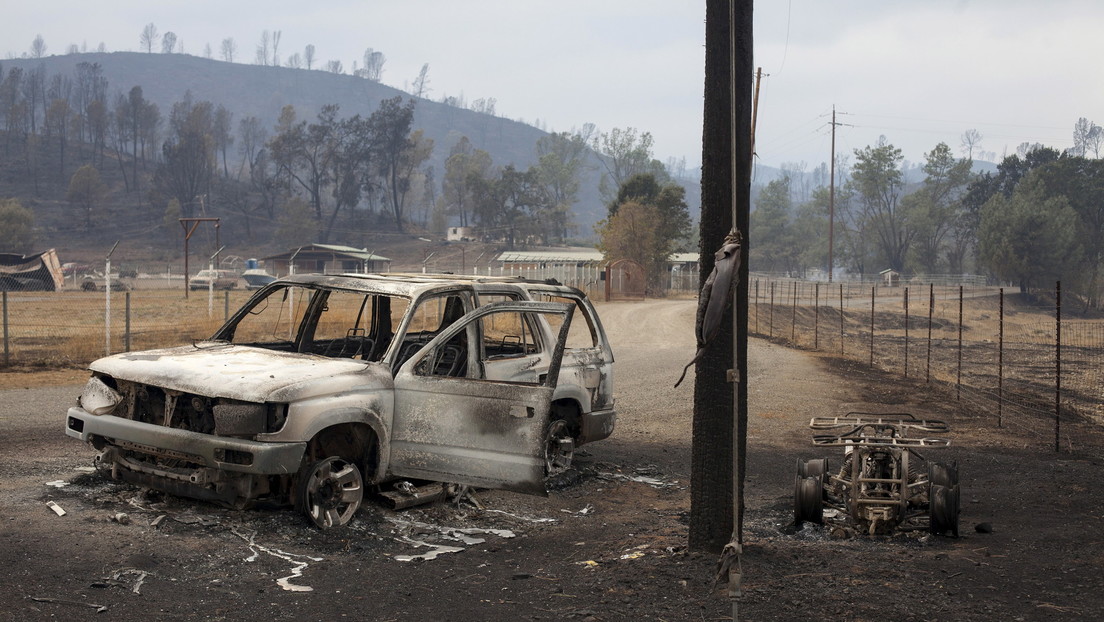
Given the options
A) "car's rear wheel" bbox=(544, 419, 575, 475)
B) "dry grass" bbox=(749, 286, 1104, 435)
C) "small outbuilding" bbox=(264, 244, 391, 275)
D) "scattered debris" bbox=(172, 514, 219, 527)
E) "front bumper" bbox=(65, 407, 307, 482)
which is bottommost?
"dry grass" bbox=(749, 286, 1104, 435)

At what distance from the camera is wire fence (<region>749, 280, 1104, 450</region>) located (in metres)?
14.7

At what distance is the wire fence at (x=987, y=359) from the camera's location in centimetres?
1470

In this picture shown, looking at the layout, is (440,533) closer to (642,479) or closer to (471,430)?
(471,430)

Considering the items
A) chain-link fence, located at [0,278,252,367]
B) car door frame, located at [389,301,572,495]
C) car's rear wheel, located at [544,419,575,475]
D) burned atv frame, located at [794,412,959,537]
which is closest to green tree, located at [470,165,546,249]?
chain-link fence, located at [0,278,252,367]

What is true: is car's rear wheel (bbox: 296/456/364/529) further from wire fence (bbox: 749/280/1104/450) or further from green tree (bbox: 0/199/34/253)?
green tree (bbox: 0/199/34/253)

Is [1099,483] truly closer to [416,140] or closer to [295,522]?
[295,522]

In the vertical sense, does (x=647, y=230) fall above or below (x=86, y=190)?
below

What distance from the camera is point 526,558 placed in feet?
22.5

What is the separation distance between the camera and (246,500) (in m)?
6.80

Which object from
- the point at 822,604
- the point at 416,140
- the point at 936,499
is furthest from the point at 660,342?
the point at 416,140

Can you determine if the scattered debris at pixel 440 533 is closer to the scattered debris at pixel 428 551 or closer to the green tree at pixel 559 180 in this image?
the scattered debris at pixel 428 551

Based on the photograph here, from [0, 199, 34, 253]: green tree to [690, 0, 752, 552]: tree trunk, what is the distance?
→ 109m

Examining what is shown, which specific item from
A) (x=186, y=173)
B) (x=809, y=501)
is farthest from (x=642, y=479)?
(x=186, y=173)

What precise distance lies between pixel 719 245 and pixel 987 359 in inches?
1036
